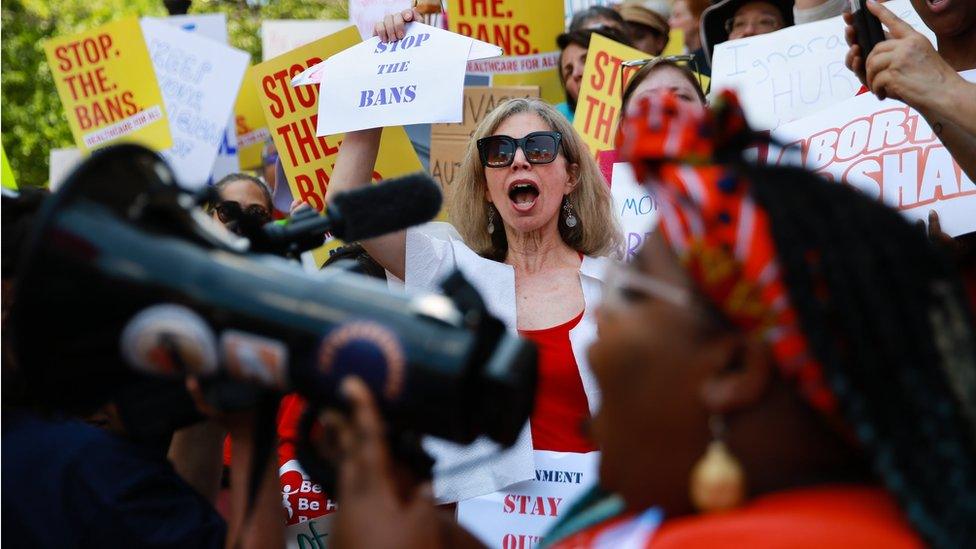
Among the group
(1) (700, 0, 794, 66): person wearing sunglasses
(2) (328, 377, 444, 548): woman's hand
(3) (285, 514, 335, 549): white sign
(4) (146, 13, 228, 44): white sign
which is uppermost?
(2) (328, 377, 444, 548): woman's hand

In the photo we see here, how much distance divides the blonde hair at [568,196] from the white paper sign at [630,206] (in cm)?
25

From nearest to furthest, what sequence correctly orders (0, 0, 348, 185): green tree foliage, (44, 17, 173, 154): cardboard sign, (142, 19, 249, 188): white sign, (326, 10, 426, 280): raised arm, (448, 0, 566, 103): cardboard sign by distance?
(326, 10, 426, 280): raised arm, (448, 0, 566, 103): cardboard sign, (142, 19, 249, 188): white sign, (44, 17, 173, 154): cardboard sign, (0, 0, 348, 185): green tree foliage

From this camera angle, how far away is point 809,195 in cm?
160

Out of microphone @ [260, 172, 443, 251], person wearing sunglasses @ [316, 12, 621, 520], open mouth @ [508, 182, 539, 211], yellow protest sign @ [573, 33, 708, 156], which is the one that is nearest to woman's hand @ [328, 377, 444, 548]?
microphone @ [260, 172, 443, 251]

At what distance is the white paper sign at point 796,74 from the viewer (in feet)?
13.9

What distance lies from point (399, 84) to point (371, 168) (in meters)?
0.43

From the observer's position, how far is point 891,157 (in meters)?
3.62

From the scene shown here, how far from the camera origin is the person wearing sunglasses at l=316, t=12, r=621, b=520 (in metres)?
3.39

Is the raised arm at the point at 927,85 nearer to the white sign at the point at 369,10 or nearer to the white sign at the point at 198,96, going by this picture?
the white sign at the point at 369,10

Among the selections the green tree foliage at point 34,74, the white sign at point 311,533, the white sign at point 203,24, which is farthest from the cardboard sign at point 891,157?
the green tree foliage at point 34,74

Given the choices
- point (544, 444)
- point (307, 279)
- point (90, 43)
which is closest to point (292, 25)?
point (90, 43)

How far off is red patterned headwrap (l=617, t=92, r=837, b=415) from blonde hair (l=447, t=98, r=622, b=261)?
2250 mm

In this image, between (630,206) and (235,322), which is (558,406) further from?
(235,322)

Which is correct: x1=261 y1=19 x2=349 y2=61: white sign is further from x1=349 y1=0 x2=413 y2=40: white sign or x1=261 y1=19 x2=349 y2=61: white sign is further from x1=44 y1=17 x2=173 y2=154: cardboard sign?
x1=349 y1=0 x2=413 y2=40: white sign
